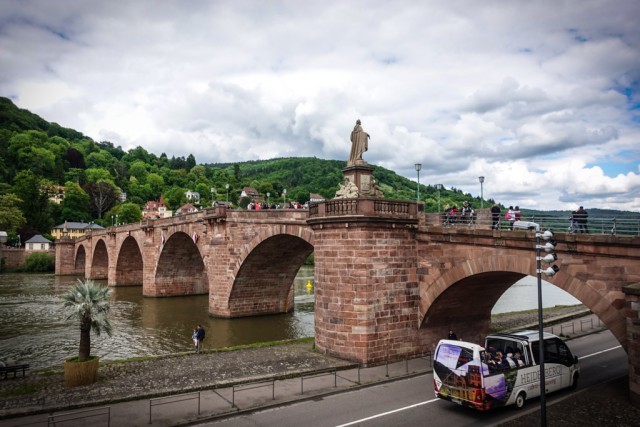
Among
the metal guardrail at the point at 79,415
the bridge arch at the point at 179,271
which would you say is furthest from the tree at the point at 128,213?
the metal guardrail at the point at 79,415

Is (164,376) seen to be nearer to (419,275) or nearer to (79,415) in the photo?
(79,415)

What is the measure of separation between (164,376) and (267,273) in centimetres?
1718

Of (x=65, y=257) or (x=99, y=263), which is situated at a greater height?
(x=65, y=257)

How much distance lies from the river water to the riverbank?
20.7 feet

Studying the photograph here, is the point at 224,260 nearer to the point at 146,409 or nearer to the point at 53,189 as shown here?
the point at 146,409

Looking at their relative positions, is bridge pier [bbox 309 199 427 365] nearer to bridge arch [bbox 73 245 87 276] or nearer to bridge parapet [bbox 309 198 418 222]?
bridge parapet [bbox 309 198 418 222]

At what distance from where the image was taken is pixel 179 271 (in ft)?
156

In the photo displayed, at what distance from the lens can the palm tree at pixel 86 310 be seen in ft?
54.3

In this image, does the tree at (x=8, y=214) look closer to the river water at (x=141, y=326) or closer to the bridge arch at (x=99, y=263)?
the bridge arch at (x=99, y=263)

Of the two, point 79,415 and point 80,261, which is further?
point 80,261

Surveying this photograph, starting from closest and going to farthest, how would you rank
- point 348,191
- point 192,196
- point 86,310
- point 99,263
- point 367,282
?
point 86,310 → point 367,282 → point 348,191 → point 99,263 → point 192,196

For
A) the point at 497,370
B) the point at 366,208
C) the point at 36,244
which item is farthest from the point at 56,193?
the point at 497,370

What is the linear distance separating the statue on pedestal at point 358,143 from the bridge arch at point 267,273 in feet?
31.0

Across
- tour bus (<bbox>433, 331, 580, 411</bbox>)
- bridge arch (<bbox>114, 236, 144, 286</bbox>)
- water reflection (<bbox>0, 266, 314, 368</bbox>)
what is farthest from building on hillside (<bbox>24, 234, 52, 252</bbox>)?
tour bus (<bbox>433, 331, 580, 411</bbox>)
